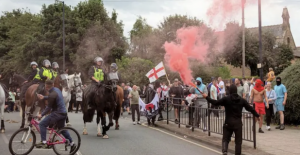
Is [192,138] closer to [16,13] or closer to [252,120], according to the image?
[252,120]

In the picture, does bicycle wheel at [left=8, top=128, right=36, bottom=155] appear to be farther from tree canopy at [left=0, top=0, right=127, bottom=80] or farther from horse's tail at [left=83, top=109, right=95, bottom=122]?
tree canopy at [left=0, top=0, right=127, bottom=80]

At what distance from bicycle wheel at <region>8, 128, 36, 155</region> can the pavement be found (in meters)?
5.30

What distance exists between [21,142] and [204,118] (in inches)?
257

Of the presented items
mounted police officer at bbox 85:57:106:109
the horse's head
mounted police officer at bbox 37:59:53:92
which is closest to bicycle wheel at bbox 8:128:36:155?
mounted police officer at bbox 85:57:106:109

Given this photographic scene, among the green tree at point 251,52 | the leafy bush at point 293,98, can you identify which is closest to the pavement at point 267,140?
the leafy bush at point 293,98

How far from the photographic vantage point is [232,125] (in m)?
8.74

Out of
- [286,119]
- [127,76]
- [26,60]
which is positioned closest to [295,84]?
[286,119]

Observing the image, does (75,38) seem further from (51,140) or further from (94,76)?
(51,140)

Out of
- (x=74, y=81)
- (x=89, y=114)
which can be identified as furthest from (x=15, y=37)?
(x=89, y=114)

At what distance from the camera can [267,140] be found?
39.1ft

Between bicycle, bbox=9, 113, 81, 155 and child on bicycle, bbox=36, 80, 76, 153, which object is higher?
child on bicycle, bbox=36, 80, 76, 153

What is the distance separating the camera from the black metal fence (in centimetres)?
1097

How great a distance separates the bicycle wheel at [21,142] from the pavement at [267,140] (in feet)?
17.4

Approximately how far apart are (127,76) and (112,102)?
25766mm
